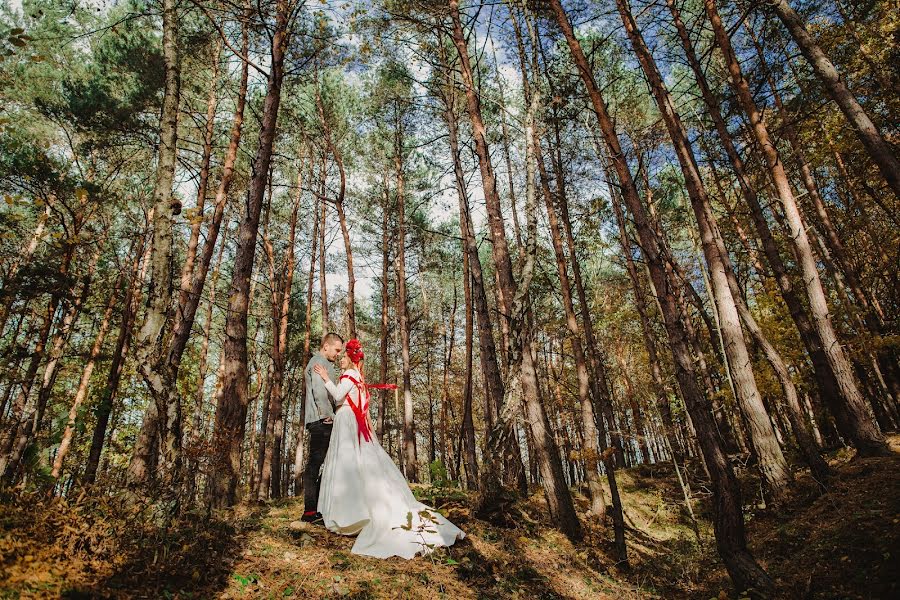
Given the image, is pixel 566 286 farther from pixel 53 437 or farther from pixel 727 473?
pixel 53 437

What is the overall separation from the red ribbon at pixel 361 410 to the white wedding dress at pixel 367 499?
0.01m

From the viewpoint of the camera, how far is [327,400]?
4828mm

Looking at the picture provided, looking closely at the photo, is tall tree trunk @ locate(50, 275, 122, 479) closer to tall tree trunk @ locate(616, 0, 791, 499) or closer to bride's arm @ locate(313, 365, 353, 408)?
bride's arm @ locate(313, 365, 353, 408)

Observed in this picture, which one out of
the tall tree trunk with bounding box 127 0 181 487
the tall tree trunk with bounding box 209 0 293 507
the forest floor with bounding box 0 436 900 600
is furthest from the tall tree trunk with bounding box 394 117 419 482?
the tall tree trunk with bounding box 127 0 181 487

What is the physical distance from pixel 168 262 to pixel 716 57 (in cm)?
1497

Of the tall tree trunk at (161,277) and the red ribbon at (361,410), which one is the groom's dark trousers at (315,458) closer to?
the red ribbon at (361,410)

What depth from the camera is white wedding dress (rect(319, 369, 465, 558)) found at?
13.6ft

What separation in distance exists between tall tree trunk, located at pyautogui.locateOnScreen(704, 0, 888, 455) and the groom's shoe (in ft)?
28.1

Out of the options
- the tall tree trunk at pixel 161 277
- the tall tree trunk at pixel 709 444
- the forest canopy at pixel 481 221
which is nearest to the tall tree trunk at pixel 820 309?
the forest canopy at pixel 481 221

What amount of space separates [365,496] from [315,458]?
0.78 meters

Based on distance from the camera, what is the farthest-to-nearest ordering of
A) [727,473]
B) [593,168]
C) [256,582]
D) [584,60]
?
[593,168]
[584,60]
[727,473]
[256,582]

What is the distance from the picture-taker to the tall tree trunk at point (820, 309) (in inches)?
272

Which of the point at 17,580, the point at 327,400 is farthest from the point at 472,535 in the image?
the point at 17,580

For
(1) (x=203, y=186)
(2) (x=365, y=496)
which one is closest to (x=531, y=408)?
(2) (x=365, y=496)
